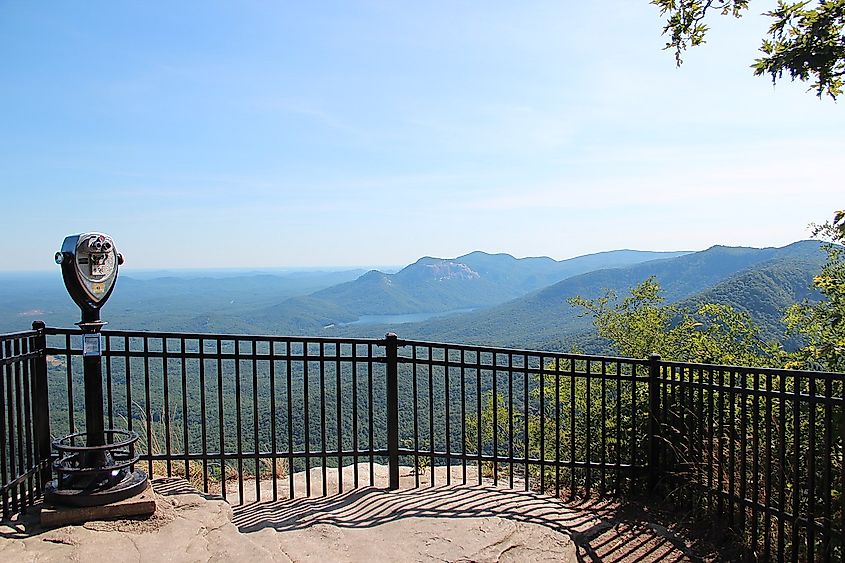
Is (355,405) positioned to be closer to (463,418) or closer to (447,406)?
(447,406)

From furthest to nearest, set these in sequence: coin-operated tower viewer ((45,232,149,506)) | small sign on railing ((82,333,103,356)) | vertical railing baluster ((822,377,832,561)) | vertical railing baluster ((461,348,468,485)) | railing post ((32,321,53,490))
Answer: vertical railing baluster ((461,348,468,485))
railing post ((32,321,53,490))
small sign on railing ((82,333,103,356))
coin-operated tower viewer ((45,232,149,506))
vertical railing baluster ((822,377,832,561))

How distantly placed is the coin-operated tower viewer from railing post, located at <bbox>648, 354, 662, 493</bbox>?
4120mm

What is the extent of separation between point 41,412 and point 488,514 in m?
3.72

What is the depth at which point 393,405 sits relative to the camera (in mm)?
5305

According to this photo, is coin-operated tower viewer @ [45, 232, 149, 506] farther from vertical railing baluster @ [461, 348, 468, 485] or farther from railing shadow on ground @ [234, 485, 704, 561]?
vertical railing baluster @ [461, 348, 468, 485]

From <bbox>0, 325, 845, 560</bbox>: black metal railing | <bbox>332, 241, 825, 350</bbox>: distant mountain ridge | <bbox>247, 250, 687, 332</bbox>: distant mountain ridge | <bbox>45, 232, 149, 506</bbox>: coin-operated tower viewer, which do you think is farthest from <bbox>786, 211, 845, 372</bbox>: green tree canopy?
<bbox>247, 250, 687, 332</bbox>: distant mountain ridge

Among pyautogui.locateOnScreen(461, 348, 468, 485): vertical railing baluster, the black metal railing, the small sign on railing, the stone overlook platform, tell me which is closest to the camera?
the stone overlook platform

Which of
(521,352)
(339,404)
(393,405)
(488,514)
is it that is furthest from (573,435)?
A: (339,404)

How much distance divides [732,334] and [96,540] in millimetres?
8116

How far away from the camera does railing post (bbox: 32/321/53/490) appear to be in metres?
4.89

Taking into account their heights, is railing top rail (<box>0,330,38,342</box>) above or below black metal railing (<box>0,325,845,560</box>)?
above

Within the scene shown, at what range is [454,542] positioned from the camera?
429cm

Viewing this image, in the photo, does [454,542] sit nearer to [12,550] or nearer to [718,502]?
[718,502]

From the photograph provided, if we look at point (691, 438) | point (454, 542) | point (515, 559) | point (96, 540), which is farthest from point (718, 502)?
point (96, 540)
